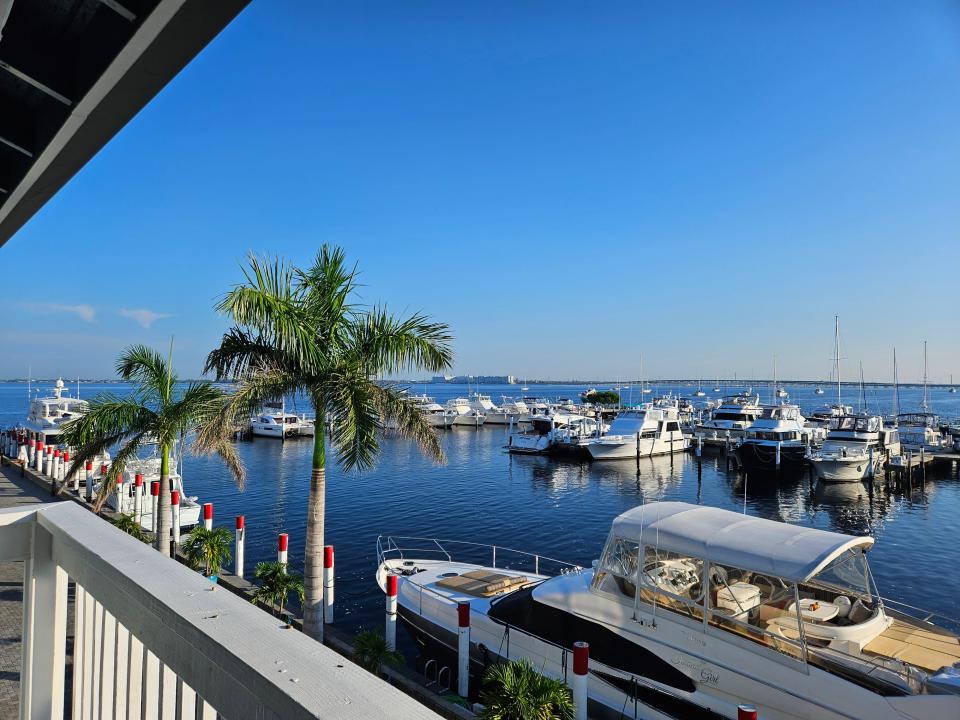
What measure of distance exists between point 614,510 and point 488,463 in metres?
19.4

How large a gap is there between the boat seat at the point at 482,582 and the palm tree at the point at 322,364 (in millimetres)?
2991

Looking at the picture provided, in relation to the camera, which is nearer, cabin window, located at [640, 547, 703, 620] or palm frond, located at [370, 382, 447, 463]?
cabin window, located at [640, 547, 703, 620]

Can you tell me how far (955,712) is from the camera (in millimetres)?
7469

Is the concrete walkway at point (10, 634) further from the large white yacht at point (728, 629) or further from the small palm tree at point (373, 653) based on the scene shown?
the large white yacht at point (728, 629)

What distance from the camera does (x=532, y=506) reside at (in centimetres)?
3500

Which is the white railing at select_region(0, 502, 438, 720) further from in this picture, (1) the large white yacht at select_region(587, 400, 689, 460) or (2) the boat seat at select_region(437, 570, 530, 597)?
(1) the large white yacht at select_region(587, 400, 689, 460)

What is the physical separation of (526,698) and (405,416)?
5.38 m

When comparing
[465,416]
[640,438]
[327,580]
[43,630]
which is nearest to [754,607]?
[327,580]

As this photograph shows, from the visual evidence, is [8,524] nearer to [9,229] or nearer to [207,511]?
[9,229]

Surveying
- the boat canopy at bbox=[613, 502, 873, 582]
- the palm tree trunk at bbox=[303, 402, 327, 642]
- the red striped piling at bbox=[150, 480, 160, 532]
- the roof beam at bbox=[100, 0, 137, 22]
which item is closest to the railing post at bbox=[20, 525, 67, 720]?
the roof beam at bbox=[100, 0, 137, 22]

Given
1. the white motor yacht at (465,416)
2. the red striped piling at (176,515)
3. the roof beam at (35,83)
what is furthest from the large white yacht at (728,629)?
the white motor yacht at (465,416)

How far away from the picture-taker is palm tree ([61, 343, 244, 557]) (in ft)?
47.7

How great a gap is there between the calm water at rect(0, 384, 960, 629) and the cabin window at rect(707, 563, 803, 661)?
35.4 feet

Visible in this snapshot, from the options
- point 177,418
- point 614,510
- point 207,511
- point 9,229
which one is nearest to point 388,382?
point 177,418
